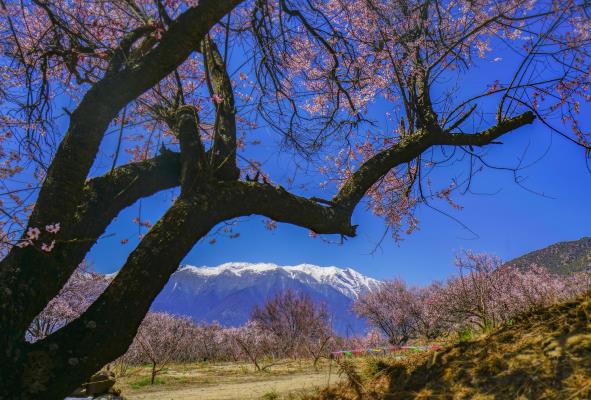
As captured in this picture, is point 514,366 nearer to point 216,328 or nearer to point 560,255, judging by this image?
point 216,328

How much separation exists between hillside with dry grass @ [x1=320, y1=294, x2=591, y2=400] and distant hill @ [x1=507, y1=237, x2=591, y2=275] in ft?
201


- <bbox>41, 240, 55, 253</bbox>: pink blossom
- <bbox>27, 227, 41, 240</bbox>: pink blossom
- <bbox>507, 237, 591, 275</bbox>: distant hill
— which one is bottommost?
<bbox>41, 240, 55, 253</bbox>: pink blossom

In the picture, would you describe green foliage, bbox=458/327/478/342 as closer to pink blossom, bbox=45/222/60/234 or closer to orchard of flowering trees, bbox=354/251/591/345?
pink blossom, bbox=45/222/60/234

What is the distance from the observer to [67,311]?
20.2 metres

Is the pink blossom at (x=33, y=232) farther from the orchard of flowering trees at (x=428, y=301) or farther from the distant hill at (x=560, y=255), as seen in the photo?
the distant hill at (x=560, y=255)

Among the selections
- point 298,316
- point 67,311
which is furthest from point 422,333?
point 67,311

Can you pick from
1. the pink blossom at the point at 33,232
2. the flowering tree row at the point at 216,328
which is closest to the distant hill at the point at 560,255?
the flowering tree row at the point at 216,328

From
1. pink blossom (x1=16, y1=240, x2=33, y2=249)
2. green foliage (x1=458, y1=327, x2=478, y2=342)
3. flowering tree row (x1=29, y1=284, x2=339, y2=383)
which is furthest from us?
flowering tree row (x1=29, y1=284, x2=339, y2=383)

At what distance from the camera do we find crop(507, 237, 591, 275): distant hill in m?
56.4

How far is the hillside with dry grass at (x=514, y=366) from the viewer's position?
1.99m

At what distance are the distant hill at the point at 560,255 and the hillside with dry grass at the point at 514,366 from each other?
61.3 metres

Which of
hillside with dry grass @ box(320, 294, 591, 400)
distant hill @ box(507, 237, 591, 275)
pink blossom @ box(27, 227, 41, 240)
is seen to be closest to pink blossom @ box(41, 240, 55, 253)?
pink blossom @ box(27, 227, 41, 240)

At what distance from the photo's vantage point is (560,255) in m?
61.8

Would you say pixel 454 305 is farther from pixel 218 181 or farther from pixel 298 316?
pixel 218 181
